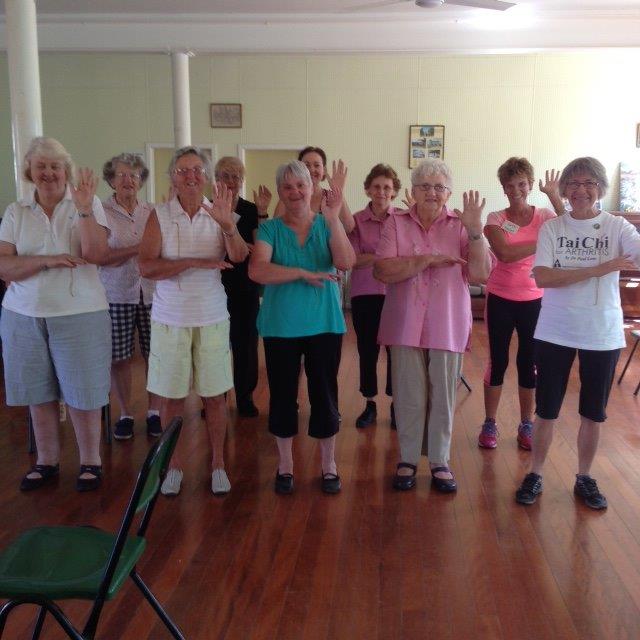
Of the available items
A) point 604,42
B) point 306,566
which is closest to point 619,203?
point 604,42

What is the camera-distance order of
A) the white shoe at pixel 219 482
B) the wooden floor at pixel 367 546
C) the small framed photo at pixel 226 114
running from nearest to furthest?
the wooden floor at pixel 367 546
the white shoe at pixel 219 482
the small framed photo at pixel 226 114

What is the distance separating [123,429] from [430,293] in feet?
6.56

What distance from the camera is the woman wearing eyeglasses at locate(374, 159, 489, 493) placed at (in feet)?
9.30

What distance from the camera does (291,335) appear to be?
2.84 metres

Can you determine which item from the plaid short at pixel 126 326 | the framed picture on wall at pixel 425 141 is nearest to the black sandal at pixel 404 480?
the plaid short at pixel 126 326

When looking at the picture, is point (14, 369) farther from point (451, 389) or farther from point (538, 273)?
point (538, 273)

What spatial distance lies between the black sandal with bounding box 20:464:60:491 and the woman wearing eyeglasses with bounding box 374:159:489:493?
1.67 meters

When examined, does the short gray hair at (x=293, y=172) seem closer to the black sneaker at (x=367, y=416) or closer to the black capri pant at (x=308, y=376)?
the black capri pant at (x=308, y=376)

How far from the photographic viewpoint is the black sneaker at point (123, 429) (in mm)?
3727

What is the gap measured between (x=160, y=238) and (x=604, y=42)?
208 inches

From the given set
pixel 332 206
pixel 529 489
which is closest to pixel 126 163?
pixel 332 206

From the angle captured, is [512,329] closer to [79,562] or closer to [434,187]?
[434,187]

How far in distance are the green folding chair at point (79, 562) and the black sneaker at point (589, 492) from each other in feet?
6.32

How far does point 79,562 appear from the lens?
1654 mm
